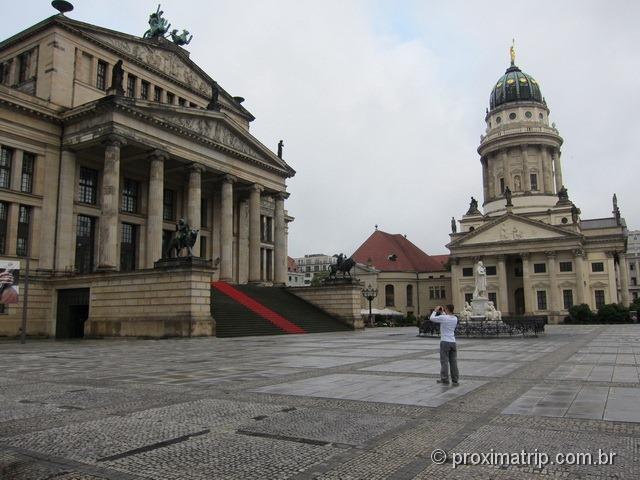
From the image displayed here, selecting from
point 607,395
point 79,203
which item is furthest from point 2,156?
point 607,395

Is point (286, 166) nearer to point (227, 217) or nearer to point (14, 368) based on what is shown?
point (227, 217)

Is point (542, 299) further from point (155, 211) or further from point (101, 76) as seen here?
point (101, 76)

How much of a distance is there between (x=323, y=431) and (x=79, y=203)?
3877cm

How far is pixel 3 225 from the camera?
36062 millimetres

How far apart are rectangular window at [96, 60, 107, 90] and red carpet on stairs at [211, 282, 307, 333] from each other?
19.1 metres

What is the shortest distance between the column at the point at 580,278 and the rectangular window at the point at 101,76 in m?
A: 69.5

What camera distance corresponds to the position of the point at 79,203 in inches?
1602

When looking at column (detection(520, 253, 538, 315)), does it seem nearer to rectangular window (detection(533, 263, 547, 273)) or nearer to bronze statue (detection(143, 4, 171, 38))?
rectangular window (detection(533, 263, 547, 273))

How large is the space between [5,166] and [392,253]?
7935 cm

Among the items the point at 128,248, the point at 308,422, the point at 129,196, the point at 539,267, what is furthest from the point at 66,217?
the point at 539,267

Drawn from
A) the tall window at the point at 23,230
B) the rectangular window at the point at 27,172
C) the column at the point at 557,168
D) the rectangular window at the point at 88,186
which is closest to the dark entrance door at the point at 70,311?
the tall window at the point at 23,230

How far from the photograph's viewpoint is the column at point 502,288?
281 feet

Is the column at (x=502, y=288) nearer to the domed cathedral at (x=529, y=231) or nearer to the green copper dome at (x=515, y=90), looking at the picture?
the domed cathedral at (x=529, y=231)

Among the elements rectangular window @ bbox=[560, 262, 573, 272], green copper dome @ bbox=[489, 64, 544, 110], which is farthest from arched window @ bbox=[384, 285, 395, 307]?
green copper dome @ bbox=[489, 64, 544, 110]
